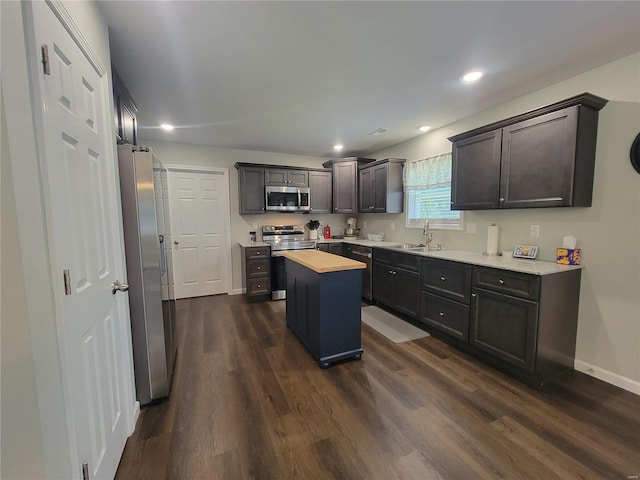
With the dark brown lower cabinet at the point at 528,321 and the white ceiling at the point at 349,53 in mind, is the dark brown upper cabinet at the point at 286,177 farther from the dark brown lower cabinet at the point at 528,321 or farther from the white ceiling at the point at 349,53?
the dark brown lower cabinet at the point at 528,321

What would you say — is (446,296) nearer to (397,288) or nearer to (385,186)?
(397,288)

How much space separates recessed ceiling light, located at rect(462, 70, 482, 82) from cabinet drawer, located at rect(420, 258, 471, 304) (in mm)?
1651

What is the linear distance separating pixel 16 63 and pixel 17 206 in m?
0.41

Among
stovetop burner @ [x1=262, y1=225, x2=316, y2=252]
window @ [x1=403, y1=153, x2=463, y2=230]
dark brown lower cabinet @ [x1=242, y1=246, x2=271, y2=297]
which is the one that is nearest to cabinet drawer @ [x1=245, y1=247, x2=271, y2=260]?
dark brown lower cabinet @ [x1=242, y1=246, x2=271, y2=297]

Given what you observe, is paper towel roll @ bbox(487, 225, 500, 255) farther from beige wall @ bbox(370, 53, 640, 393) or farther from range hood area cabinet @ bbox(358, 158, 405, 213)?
range hood area cabinet @ bbox(358, 158, 405, 213)

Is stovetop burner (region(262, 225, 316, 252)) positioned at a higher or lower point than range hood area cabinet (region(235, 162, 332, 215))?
lower

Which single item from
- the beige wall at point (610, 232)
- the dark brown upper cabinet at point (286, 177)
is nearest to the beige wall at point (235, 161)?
the dark brown upper cabinet at point (286, 177)

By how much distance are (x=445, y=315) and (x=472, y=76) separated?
2.23m

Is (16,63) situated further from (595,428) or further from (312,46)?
(595,428)

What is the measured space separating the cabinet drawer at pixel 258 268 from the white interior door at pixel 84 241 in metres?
2.51

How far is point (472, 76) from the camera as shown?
2.29 m

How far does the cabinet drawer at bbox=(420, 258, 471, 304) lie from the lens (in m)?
2.61

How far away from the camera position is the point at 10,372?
72cm

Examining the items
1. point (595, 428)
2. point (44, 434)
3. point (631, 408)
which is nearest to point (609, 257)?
point (631, 408)
